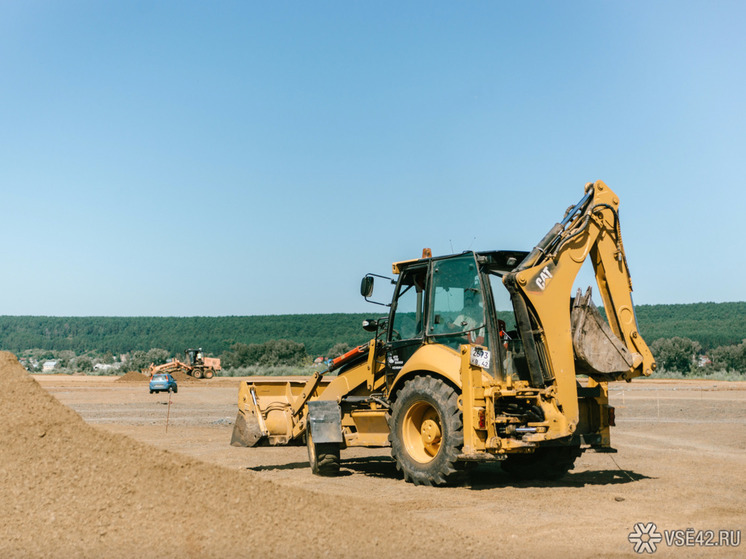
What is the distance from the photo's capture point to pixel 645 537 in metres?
7.43

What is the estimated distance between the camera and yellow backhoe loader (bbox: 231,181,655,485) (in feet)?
31.4

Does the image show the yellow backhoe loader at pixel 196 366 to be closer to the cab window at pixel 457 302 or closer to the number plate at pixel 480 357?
the cab window at pixel 457 302

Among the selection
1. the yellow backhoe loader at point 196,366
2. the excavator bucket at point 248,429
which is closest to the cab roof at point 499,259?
A: the excavator bucket at point 248,429

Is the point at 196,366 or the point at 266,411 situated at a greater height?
the point at 266,411

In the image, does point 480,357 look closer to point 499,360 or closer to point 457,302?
point 499,360

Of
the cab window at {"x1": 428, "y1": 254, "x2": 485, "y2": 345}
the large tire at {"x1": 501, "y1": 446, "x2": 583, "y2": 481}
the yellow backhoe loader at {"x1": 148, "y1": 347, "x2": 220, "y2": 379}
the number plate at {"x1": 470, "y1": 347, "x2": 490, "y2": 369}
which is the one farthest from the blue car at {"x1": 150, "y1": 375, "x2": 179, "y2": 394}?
the number plate at {"x1": 470, "y1": 347, "x2": 490, "y2": 369}

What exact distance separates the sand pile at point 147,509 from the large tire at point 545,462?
3.95 metres

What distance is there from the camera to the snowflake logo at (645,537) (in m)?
7.07

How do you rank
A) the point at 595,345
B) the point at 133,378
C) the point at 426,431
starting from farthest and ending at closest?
the point at 133,378 < the point at 426,431 < the point at 595,345

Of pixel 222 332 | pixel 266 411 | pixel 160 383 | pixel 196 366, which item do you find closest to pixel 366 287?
pixel 266 411

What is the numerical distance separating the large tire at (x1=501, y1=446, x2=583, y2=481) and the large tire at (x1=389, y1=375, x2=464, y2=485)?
1332 mm

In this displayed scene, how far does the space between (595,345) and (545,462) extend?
2158 mm

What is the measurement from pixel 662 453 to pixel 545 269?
272 inches

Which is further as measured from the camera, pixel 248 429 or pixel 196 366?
pixel 196 366
